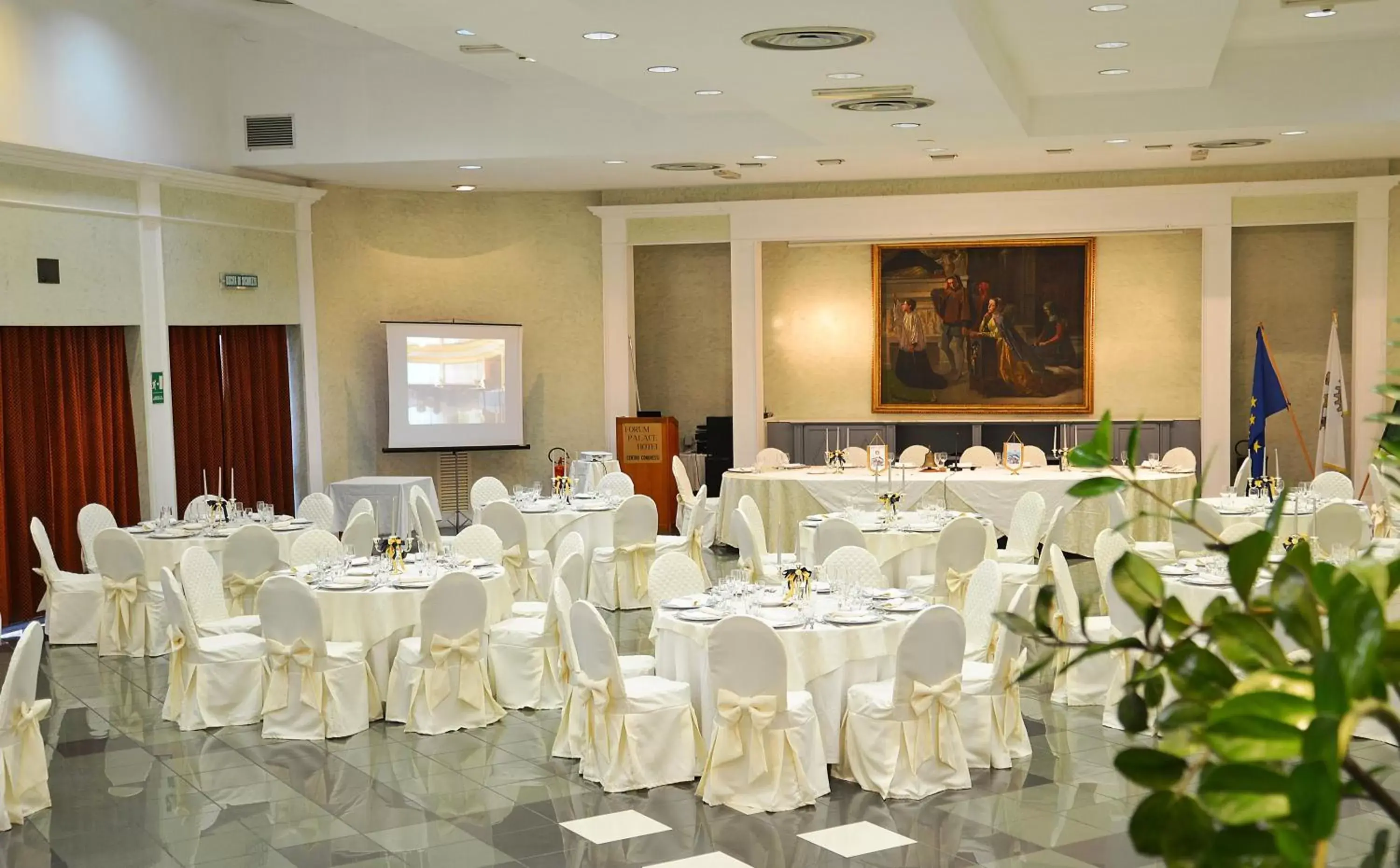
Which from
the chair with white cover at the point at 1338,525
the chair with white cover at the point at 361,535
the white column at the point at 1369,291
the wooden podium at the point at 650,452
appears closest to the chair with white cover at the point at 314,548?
the chair with white cover at the point at 361,535

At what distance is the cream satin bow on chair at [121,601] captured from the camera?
955 centimetres

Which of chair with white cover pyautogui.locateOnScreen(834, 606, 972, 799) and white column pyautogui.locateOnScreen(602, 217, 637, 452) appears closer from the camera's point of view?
chair with white cover pyautogui.locateOnScreen(834, 606, 972, 799)

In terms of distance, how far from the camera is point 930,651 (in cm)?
619

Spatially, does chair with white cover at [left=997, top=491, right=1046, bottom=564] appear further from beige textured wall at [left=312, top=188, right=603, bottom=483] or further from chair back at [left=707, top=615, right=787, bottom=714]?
beige textured wall at [left=312, top=188, right=603, bottom=483]

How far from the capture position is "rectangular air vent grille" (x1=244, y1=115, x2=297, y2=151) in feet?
43.2

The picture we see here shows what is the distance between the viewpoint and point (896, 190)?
15.5m

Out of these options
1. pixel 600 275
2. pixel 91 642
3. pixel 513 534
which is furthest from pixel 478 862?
pixel 600 275

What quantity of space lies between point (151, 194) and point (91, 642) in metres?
4.15

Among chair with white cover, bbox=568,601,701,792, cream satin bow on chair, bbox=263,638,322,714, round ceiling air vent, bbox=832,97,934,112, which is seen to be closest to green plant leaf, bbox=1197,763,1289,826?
chair with white cover, bbox=568,601,701,792

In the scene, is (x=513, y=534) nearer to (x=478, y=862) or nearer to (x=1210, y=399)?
(x=478, y=862)

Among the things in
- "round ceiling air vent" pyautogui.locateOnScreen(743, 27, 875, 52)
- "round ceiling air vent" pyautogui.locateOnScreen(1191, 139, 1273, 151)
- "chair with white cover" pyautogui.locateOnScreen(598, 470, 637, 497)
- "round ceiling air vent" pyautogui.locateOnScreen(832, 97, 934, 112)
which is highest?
"round ceiling air vent" pyautogui.locateOnScreen(1191, 139, 1273, 151)

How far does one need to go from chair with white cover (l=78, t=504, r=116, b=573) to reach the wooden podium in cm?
590

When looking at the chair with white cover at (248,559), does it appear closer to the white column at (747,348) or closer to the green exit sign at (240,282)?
the green exit sign at (240,282)

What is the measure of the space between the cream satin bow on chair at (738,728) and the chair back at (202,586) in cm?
367
